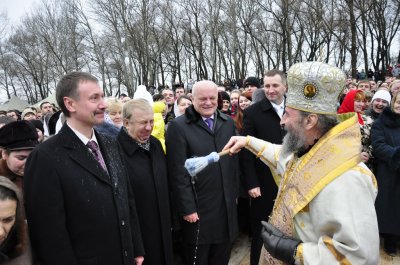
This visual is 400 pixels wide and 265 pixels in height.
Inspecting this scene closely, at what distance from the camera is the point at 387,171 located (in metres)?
4.48

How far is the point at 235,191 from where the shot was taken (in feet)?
11.6

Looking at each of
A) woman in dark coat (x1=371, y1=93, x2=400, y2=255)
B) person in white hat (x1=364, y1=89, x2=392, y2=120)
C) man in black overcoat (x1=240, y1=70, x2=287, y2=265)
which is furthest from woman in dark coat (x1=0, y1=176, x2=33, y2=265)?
person in white hat (x1=364, y1=89, x2=392, y2=120)

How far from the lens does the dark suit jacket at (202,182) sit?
323 cm

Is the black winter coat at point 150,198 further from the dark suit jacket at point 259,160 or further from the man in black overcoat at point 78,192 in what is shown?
the dark suit jacket at point 259,160

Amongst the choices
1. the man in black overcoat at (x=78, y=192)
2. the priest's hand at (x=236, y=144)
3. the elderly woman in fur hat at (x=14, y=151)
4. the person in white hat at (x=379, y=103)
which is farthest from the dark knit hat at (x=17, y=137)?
the person in white hat at (x=379, y=103)

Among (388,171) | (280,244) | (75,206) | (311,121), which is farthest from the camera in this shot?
(388,171)

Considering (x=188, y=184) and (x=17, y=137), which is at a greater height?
(x=17, y=137)

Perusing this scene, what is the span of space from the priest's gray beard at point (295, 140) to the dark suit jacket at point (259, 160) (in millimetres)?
1621

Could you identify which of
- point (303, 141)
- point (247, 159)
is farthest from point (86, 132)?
point (247, 159)

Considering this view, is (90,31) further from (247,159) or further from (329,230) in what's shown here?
(329,230)

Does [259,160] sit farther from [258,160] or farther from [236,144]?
[236,144]

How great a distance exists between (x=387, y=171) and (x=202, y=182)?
9.07 ft

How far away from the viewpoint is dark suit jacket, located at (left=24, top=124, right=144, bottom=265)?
204 centimetres

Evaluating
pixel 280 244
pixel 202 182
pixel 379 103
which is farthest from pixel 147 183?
pixel 379 103
